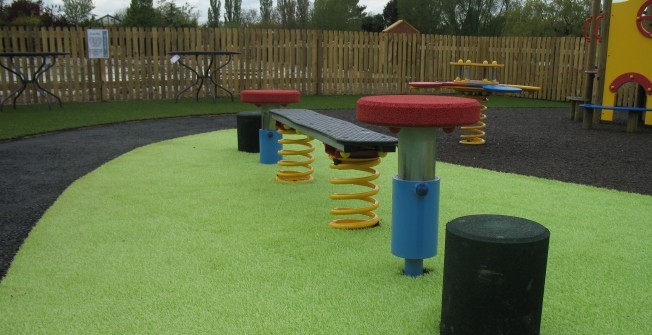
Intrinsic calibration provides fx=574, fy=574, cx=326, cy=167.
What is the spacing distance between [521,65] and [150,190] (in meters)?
16.3

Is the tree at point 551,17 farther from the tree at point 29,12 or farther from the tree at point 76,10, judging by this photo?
the tree at point 76,10

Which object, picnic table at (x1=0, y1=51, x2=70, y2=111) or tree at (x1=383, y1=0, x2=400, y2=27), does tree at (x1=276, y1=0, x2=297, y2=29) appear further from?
picnic table at (x1=0, y1=51, x2=70, y2=111)

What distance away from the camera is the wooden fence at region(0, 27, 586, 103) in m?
15.9

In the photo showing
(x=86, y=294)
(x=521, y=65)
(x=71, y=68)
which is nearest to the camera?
(x=86, y=294)

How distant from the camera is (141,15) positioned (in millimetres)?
43094

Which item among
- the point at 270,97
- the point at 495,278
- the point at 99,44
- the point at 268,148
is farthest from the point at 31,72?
the point at 495,278

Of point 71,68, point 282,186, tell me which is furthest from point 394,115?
point 71,68

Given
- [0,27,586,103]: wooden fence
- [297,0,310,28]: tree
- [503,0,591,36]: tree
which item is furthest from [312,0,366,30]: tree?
[0,27,586,103]: wooden fence

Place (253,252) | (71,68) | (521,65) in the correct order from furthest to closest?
(521,65) < (71,68) < (253,252)

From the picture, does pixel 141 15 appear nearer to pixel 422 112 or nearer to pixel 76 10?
pixel 76 10

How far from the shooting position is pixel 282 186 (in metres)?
6.02

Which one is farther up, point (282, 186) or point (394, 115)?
point (394, 115)

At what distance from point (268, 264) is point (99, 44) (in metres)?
14.2

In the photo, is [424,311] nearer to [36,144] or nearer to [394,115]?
[394,115]
